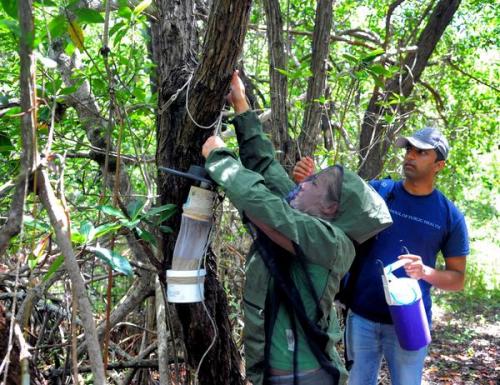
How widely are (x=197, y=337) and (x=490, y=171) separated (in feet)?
29.6

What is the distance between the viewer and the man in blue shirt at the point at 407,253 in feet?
8.82

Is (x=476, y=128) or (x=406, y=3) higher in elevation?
(x=406, y=3)

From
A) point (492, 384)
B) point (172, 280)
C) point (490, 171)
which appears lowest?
point (492, 384)

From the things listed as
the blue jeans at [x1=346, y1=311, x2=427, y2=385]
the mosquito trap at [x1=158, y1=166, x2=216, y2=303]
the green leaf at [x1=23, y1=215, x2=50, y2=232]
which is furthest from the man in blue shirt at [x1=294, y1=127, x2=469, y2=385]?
the green leaf at [x1=23, y1=215, x2=50, y2=232]

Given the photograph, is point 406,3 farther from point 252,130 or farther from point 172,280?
point 172,280

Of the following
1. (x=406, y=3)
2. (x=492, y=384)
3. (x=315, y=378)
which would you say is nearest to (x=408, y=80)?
(x=406, y=3)

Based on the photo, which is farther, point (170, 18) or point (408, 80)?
point (408, 80)

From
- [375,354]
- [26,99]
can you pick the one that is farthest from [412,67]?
[26,99]

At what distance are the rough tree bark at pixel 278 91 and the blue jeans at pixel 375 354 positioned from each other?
941 mm

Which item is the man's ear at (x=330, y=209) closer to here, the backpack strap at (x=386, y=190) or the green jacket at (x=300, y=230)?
the green jacket at (x=300, y=230)

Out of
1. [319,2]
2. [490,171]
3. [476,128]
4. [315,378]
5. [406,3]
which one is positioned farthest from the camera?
[490,171]

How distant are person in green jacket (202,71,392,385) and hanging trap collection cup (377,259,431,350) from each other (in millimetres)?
540

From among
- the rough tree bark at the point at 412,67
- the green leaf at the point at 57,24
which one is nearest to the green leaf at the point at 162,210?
the green leaf at the point at 57,24

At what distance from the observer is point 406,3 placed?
649 cm
